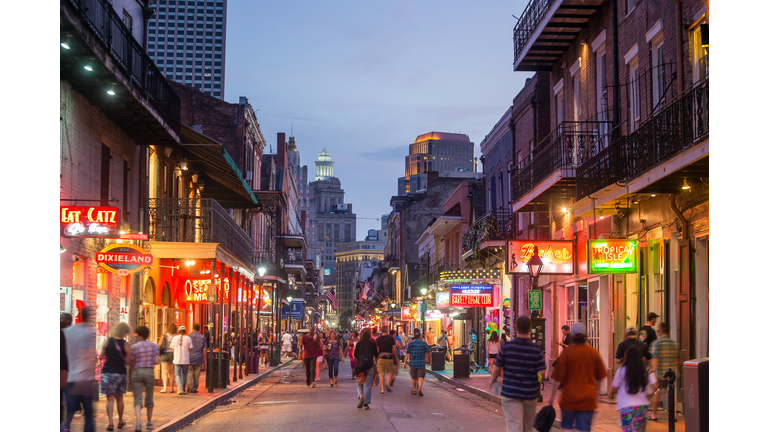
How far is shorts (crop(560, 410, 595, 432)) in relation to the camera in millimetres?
10453

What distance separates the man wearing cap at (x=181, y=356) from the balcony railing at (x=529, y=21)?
12.0m

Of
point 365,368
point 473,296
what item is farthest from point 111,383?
point 473,296

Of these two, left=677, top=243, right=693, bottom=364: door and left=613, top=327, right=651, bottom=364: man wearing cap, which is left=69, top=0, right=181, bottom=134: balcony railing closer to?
left=613, top=327, right=651, bottom=364: man wearing cap

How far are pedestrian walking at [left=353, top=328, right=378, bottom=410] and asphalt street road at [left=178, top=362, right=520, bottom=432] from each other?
10.7 inches

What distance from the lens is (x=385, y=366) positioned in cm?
2217

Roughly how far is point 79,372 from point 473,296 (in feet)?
78.3

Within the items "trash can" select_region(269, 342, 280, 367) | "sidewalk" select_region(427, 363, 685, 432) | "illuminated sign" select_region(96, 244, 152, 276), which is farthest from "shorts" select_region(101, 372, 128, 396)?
"trash can" select_region(269, 342, 280, 367)

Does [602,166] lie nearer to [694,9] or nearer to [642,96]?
[642,96]

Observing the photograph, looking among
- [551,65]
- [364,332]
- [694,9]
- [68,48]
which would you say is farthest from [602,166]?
[68,48]

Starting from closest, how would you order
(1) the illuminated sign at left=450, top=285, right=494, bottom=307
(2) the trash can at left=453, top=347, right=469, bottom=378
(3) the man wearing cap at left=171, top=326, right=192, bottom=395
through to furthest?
1. (3) the man wearing cap at left=171, top=326, right=192, bottom=395
2. (2) the trash can at left=453, top=347, right=469, bottom=378
3. (1) the illuminated sign at left=450, top=285, right=494, bottom=307

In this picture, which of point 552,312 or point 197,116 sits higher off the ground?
point 197,116

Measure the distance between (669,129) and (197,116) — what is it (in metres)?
37.4

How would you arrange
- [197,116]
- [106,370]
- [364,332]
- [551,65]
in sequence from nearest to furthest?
[106,370]
[364,332]
[551,65]
[197,116]
